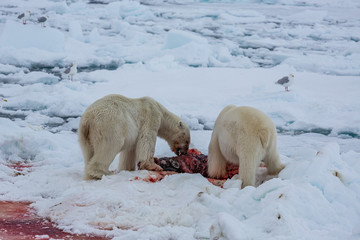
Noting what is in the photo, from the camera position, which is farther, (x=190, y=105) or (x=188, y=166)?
(x=190, y=105)

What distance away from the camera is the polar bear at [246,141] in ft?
11.2

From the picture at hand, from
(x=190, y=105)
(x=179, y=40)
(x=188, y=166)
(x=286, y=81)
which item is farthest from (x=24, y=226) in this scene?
(x=179, y=40)

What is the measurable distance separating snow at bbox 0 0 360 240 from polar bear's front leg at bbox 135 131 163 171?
284mm

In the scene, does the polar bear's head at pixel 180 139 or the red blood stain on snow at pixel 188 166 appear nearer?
the red blood stain on snow at pixel 188 166

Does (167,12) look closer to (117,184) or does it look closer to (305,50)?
(305,50)

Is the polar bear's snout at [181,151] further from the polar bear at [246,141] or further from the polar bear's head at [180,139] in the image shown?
the polar bear at [246,141]

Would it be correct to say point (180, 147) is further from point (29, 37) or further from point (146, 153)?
point (29, 37)

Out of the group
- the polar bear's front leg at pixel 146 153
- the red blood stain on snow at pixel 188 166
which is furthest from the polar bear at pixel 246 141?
the polar bear's front leg at pixel 146 153

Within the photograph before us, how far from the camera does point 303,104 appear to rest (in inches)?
355

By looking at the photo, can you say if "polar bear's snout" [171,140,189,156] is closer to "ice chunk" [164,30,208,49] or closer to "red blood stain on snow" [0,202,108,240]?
"red blood stain on snow" [0,202,108,240]

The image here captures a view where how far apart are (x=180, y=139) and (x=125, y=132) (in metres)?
0.96

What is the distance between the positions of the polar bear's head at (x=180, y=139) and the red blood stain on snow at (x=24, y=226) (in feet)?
6.33

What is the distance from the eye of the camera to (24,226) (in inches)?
106

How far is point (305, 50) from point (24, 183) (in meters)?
14.0
